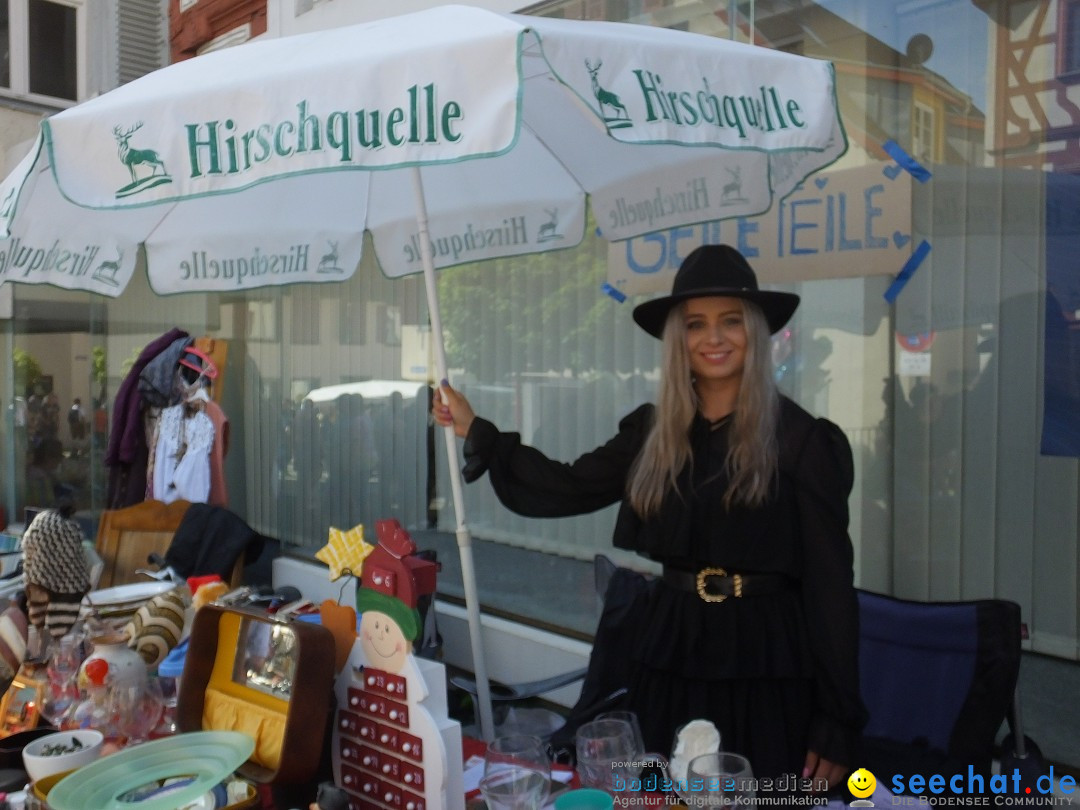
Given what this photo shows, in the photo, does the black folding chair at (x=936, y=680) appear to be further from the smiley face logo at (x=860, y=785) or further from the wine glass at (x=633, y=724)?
the wine glass at (x=633, y=724)

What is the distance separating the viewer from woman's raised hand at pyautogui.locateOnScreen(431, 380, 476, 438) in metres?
2.60

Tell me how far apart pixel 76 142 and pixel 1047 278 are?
3208 mm

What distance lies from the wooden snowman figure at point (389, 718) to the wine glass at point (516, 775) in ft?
0.31

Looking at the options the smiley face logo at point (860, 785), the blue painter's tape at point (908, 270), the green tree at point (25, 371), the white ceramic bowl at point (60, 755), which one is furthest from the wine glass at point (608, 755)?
the green tree at point (25, 371)

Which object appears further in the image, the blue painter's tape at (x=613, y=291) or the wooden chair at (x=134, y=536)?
the wooden chair at (x=134, y=536)

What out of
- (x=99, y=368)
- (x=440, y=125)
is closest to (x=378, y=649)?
(x=440, y=125)

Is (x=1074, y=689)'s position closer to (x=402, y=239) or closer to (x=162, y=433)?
(x=402, y=239)

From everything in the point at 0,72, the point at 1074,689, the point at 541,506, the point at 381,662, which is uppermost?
the point at 0,72

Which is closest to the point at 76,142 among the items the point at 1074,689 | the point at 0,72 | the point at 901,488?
the point at 901,488

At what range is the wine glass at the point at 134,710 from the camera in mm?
2057

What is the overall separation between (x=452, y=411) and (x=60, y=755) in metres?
1.28

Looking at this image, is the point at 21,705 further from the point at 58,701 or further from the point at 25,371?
the point at 25,371

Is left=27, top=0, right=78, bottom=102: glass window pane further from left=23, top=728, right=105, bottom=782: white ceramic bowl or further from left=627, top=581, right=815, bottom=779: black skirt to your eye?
left=627, top=581, right=815, bottom=779: black skirt

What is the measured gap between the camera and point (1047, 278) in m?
3.28
